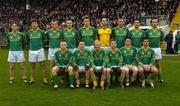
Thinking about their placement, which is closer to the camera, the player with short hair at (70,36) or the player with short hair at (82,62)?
the player with short hair at (82,62)

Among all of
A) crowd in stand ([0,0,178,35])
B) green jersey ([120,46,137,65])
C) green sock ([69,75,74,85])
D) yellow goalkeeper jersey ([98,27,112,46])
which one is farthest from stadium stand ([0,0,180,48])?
green sock ([69,75,74,85])

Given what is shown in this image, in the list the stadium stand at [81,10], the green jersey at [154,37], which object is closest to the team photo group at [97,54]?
the green jersey at [154,37]

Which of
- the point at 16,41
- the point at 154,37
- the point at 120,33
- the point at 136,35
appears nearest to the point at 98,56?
the point at 120,33

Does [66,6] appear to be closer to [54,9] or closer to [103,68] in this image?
[54,9]

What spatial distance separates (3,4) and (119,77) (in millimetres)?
32674

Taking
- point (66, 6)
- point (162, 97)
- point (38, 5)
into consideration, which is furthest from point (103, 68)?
point (38, 5)

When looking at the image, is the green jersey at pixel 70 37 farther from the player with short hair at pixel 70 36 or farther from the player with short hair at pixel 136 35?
the player with short hair at pixel 136 35

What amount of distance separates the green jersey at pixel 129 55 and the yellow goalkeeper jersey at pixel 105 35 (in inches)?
33.6

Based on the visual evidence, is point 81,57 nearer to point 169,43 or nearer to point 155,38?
point 155,38

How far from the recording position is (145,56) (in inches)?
518

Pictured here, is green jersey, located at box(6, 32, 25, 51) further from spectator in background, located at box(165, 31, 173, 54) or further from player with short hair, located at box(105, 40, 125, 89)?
spectator in background, located at box(165, 31, 173, 54)

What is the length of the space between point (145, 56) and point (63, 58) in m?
2.34

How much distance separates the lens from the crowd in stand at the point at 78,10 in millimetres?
33531

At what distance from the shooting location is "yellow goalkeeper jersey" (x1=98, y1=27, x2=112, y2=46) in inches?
547
